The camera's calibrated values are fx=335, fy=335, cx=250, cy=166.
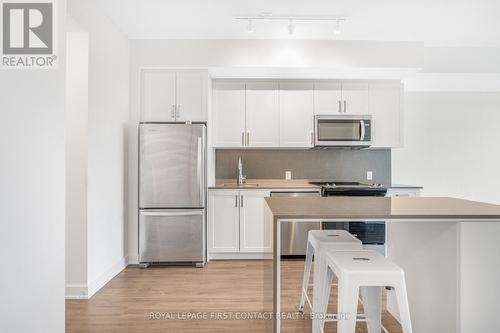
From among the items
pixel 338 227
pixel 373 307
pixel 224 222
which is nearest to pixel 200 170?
pixel 224 222

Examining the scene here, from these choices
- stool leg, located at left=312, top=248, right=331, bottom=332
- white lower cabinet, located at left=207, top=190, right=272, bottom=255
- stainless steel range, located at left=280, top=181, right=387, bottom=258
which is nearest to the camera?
stool leg, located at left=312, top=248, right=331, bottom=332

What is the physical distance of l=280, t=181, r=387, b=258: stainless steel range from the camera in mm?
3865

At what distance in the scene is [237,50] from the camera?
12.8ft

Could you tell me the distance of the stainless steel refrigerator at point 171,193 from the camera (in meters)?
3.69

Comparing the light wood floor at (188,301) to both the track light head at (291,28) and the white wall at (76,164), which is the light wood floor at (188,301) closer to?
the white wall at (76,164)

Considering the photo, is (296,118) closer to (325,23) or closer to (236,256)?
(325,23)

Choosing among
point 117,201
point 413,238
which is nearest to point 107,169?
point 117,201

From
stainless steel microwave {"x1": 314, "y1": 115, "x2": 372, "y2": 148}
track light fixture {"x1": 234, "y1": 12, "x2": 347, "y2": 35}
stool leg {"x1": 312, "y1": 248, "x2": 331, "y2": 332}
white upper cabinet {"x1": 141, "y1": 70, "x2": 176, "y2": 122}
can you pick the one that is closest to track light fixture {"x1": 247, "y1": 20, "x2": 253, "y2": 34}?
track light fixture {"x1": 234, "y1": 12, "x2": 347, "y2": 35}

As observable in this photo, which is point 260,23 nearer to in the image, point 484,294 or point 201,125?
point 201,125

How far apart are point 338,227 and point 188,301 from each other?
1952 millimetres

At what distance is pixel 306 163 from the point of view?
4652mm

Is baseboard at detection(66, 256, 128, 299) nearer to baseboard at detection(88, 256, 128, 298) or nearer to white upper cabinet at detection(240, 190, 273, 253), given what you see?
baseboard at detection(88, 256, 128, 298)

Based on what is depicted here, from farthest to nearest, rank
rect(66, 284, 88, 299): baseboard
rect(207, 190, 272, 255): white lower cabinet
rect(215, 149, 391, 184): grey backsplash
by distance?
rect(215, 149, 391, 184): grey backsplash → rect(207, 190, 272, 255): white lower cabinet → rect(66, 284, 88, 299): baseboard

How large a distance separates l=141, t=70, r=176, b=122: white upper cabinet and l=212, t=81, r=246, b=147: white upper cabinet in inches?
22.8
